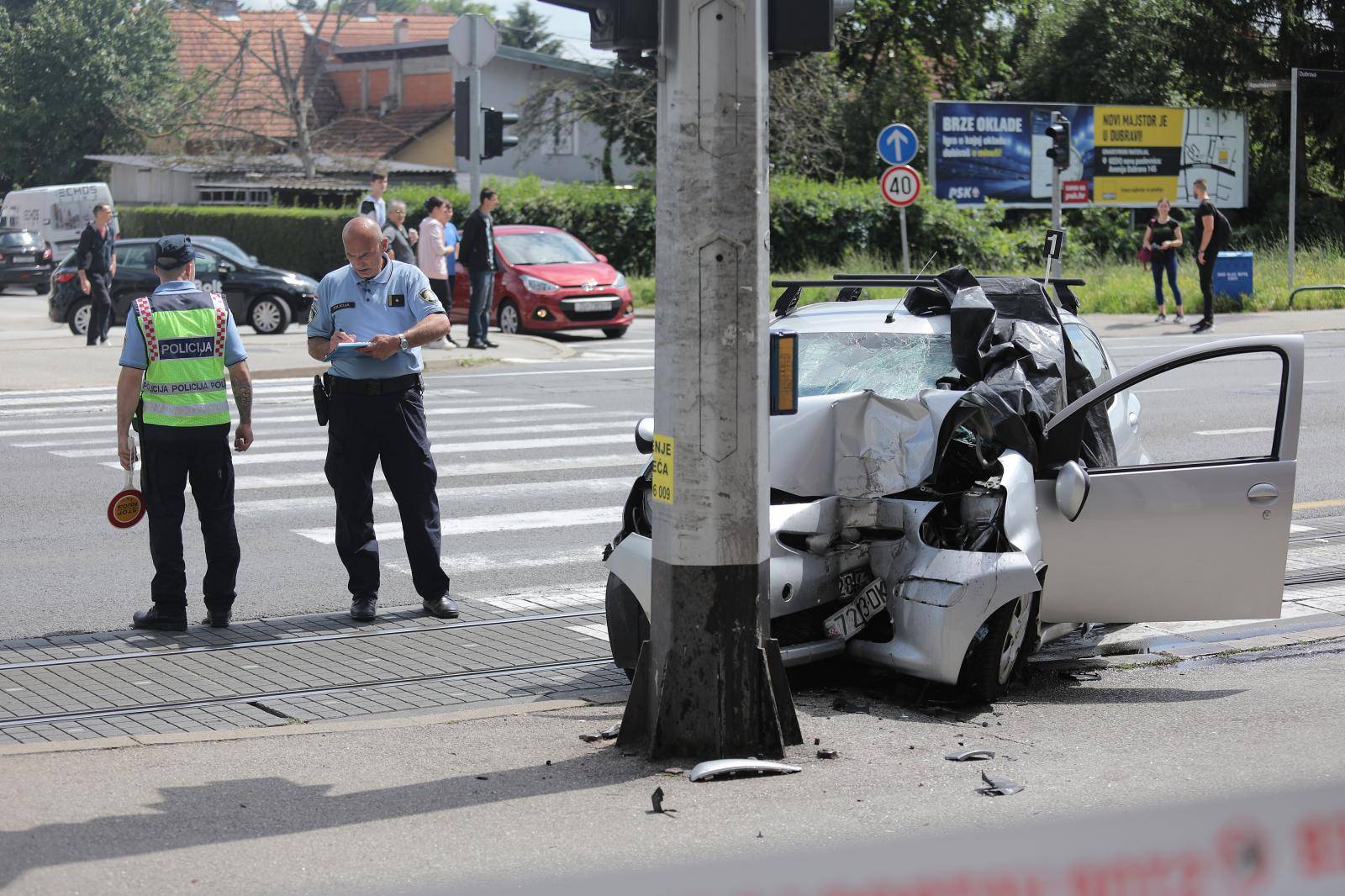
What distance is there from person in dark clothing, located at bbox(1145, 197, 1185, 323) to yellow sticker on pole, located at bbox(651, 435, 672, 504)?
73.2 feet

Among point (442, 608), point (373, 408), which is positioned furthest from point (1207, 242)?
point (373, 408)

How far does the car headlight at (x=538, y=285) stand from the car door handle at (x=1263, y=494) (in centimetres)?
1824

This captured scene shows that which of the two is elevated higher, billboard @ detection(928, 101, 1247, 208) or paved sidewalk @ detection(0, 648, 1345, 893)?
billboard @ detection(928, 101, 1247, 208)

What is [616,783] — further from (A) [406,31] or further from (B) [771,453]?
(A) [406,31]

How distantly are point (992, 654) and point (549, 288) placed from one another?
61.3 ft

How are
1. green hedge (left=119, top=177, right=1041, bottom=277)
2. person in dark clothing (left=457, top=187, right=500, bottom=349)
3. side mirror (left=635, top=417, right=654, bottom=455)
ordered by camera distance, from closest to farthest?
side mirror (left=635, top=417, right=654, bottom=455)
person in dark clothing (left=457, top=187, right=500, bottom=349)
green hedge (left=119, top=177, right=1041, bottom=277)

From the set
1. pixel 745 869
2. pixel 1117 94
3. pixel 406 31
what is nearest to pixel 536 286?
pixel 745 869

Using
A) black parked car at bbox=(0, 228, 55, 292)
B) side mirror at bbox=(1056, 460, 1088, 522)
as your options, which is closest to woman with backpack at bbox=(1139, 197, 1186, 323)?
side mirror at bbox=(1056, 460, 1088, 522)

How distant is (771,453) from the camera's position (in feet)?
21.9

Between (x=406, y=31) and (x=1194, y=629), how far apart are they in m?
58.0

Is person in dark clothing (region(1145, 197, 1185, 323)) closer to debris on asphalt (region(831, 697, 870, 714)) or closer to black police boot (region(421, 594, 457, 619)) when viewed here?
black police boot (region(421, 594, 457, 619))

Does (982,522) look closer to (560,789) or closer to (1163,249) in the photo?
(560,789)

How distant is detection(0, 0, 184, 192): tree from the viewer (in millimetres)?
64062

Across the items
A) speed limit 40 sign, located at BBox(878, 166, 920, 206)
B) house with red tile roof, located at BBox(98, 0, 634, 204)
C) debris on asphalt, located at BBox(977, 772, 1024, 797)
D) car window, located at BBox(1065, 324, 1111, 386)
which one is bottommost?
debris on asphalt, located at BBox(977, 772, 1024, 797)
